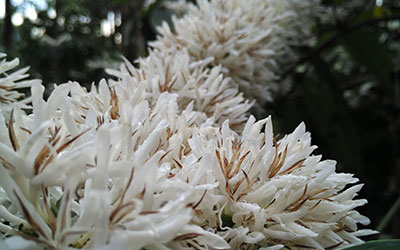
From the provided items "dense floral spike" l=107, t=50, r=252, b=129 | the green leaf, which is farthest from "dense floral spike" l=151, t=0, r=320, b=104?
the green leaf

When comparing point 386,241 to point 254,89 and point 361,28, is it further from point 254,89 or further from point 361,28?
point 361,28

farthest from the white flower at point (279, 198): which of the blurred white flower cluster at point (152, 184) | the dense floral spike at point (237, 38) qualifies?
the dense floral spike at point (237, 38)

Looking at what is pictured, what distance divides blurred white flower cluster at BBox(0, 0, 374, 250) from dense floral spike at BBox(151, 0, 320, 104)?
25cm

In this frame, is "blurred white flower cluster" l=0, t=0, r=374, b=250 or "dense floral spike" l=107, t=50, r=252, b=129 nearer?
"blurred white flower cluster" l=0, t=0, r=374, b=250

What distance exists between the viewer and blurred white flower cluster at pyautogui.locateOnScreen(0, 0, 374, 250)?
0.22m

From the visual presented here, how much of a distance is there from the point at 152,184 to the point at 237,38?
43 cm

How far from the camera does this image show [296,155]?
0.31 meters

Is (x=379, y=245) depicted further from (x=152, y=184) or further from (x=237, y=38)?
(x=237, y=38)

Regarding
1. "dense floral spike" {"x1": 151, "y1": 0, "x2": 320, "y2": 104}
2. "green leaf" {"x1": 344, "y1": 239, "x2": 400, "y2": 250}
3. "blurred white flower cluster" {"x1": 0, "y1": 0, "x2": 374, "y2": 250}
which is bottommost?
"green leaf" {"x1": 344, "y1": 239, "x2": 400, "y2": 250}

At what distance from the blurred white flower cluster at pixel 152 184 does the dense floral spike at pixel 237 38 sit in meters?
0.25

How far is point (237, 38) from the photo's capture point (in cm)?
63

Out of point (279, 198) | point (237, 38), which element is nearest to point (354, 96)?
point (237, 38)

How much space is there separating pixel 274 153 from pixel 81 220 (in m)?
0.15

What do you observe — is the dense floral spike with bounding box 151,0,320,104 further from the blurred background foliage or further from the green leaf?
the green leaf
